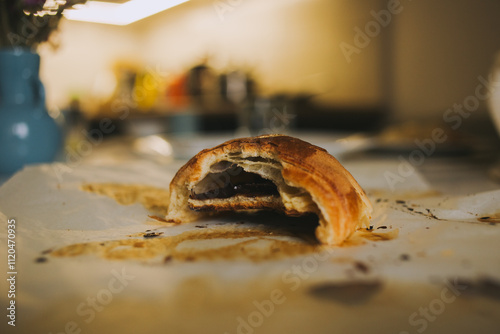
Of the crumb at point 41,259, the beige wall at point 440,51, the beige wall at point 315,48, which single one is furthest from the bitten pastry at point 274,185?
the beige wall at point 440,51

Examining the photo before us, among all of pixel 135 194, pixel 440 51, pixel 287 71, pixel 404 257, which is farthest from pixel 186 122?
pixel 404 257

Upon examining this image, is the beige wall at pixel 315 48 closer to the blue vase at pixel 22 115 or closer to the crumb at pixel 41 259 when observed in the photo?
the blue vase at pixel 22 115

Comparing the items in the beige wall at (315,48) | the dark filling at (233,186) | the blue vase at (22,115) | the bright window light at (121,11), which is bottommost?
the dark filling at (233,186)

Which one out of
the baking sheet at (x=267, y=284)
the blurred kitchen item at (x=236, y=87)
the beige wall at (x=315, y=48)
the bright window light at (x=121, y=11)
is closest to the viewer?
the baking sheet at (x=267, y=284)

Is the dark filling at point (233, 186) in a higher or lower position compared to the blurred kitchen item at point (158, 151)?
higher

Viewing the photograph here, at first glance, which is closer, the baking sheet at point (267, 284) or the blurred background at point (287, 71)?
the baking sheet at point (267, 284)

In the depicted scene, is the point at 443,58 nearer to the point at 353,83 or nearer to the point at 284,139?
the point at 353,83

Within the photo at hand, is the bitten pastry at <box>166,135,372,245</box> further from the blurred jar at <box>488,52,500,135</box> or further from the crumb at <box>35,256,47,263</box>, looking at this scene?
the blurred jar at <box>488,52,500,135</box>

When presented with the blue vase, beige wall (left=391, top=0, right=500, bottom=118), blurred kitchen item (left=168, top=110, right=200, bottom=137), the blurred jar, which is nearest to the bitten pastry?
the blurred jar
